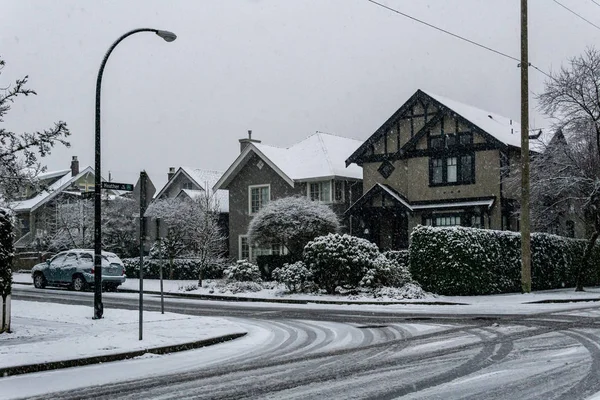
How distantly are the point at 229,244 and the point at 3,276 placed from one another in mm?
30727

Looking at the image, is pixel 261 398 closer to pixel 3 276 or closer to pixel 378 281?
pixel 3 276

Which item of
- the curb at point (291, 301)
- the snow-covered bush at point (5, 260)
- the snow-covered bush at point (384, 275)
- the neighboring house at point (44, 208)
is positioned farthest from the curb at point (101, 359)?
the neighboring house at point (44, 208)

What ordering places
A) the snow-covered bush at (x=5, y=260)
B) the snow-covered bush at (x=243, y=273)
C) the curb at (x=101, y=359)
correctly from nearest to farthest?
1. the curb at (x=101, y=359)
2. the snow-covered bush at (x=5, y=260)
3. the snow-covered bush at (x=243, y=273)

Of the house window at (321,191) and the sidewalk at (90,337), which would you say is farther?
the house window at (321,191)

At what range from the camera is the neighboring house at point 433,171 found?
113ft

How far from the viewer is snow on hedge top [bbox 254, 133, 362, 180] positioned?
4097 cm

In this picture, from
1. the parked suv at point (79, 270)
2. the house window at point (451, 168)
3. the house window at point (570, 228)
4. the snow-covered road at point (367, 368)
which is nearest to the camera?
the snow-covered road at point (367, 368)

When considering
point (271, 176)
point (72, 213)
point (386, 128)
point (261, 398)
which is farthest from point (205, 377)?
point (72, 213)

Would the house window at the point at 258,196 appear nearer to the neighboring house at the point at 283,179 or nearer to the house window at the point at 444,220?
the neighboring house at the point at 283,179

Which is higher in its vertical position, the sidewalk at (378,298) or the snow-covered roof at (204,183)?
the snow-covered roof at (204,183)

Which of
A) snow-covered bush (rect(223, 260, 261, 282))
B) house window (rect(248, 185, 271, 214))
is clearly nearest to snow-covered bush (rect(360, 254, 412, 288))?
snow-covered bush (rect(223, 260, 261, 282))

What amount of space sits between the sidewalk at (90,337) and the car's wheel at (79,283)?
10987 millimetres

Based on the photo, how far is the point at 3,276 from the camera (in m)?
14.0

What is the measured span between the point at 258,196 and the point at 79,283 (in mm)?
15376
